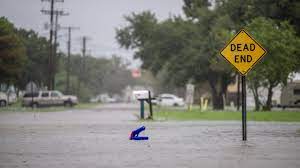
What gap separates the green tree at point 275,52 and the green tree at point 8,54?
2853 centimetres

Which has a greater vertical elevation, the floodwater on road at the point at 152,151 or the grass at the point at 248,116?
the grass at the point at 248,116

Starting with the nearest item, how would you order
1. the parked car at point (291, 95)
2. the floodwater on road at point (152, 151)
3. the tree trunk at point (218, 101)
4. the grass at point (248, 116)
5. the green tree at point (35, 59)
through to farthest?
1. the floodwater on road at point (152, 151)
2. the grass at point (248, 116)
3. the parked car at point (291, 95)
4. the tree trunk at point (218, 101)
5. the green tree at point (35, 59)

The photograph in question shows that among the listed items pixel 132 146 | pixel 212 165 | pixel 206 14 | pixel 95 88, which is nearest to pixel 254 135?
pixel 132 146

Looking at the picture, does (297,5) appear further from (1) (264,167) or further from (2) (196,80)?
(1) (264,167)

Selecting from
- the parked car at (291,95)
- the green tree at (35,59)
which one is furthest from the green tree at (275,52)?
the green tree at (35,59)

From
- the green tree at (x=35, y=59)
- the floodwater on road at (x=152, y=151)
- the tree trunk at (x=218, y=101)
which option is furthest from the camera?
the green tree at (x=35, y=59)

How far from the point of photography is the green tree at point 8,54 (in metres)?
76.2

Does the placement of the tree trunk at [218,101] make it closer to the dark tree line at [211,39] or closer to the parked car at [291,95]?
the dark tree line at [211,39]

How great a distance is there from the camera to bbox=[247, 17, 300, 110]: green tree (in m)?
56.3

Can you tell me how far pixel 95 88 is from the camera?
628 ft

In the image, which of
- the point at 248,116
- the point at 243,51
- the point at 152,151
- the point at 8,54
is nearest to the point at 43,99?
the point at 8,54

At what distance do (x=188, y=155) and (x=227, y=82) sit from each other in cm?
6323

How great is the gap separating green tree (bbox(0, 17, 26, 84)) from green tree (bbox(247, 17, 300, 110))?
2853 cm

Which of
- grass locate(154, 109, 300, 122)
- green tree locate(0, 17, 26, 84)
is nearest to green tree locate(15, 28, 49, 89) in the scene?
green tree locate(0, 17, 26, 84)
